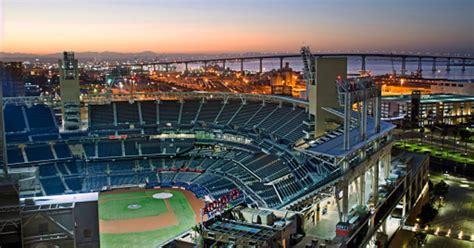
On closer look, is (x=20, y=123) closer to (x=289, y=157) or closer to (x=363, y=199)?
(x=289, y=157)

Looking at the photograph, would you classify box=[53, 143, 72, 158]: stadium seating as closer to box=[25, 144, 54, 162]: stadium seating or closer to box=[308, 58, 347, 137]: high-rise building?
box=[25, 144, 54, 162]: stadium seating

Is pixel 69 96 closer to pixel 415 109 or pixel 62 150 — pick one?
pixel 62 150

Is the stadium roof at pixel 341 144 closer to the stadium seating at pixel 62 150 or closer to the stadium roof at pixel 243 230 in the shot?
the stadium roof at pixel 243 230

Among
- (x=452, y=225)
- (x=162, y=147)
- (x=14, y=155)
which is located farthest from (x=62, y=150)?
(x=452, y=225)

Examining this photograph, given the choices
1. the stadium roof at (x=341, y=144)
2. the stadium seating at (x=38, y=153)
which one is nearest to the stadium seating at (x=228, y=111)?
the stadium seating at (x=38, y=153)

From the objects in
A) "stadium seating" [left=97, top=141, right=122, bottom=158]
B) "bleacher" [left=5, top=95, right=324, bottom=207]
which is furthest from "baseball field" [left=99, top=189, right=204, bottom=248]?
"stadium seating" [left=97, top=141, right=122, bottom=158]

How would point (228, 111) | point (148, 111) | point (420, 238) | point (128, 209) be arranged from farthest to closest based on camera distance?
point (148, 111) < point (228, 111) < point (128, 209) < point (420, 238)

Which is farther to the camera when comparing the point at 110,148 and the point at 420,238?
the point at 110,148
